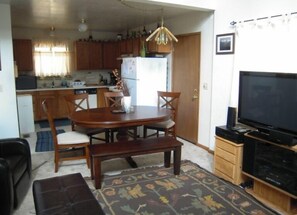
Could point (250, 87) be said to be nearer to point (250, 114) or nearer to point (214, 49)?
point (250, 114)

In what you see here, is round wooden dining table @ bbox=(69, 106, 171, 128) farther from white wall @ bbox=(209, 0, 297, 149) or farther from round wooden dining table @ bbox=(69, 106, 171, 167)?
white wall @ bbox=(209, 0, 297, 149)

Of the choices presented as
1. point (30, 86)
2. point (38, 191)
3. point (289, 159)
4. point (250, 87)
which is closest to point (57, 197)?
point (38, 191)

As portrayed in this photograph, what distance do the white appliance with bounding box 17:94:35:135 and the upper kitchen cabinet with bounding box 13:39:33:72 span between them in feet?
4.81

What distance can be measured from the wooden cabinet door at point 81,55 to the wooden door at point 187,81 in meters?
3.04

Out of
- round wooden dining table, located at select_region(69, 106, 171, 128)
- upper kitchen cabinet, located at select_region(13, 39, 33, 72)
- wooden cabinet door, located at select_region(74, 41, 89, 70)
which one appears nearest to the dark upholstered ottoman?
round wooden dining table, located at select_region(69, 106, 171, 128)

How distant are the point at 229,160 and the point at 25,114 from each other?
170 inches

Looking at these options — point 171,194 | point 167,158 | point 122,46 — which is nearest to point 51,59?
point 122,46

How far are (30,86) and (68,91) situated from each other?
0.91m

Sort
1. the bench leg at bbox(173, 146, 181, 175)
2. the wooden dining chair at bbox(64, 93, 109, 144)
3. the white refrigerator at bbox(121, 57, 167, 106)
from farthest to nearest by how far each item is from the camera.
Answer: the white refrigerator at bbox(121, 57, 167, 106)
the wooden dining chair at bbox(64, 93, 109, 144)
the bench leg at bbox(173, 146, 181, 175)

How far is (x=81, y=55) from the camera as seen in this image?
284 inches

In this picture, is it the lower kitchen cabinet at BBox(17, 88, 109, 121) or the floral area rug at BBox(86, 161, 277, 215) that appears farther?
the lower kitchen cabinet at BBox(17, 88, 109, 121)

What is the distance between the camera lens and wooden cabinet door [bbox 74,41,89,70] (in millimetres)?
7164

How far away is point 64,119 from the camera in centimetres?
703

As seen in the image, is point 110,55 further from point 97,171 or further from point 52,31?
point 97,171
